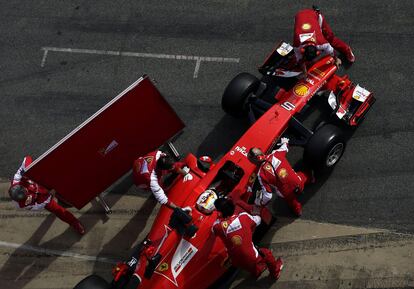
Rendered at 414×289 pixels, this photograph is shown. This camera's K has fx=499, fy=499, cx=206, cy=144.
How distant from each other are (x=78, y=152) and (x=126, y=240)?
188 centimetres

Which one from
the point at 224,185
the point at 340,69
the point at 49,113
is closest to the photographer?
the point at 224,185

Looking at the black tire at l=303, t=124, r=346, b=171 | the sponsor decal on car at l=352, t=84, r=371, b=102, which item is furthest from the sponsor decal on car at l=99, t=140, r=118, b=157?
the sponsor decal on car at l=352, t=84, r=371, b=102

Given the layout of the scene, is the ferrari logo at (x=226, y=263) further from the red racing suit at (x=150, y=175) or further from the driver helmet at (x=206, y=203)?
the red racing suit at (x=150, y=175)

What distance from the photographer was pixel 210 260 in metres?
7.30

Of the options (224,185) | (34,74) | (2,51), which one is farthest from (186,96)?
(2,51)

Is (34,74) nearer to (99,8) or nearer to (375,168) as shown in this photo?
(99,8)

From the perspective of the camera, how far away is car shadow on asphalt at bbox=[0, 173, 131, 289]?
28.8 ft

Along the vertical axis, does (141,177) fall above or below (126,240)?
above

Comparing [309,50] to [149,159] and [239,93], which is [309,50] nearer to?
[239,93]

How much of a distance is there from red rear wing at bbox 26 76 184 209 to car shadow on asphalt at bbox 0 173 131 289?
0.58 meters

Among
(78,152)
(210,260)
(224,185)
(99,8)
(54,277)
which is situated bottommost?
(54,277)

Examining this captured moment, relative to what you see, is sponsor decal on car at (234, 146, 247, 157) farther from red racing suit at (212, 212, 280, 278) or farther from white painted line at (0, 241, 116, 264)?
white painted line at (0, 241, 116, 264)

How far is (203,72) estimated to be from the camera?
34.1 ft

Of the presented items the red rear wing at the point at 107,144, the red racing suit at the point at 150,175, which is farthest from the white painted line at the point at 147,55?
the red racing suit at the point at 150,175
